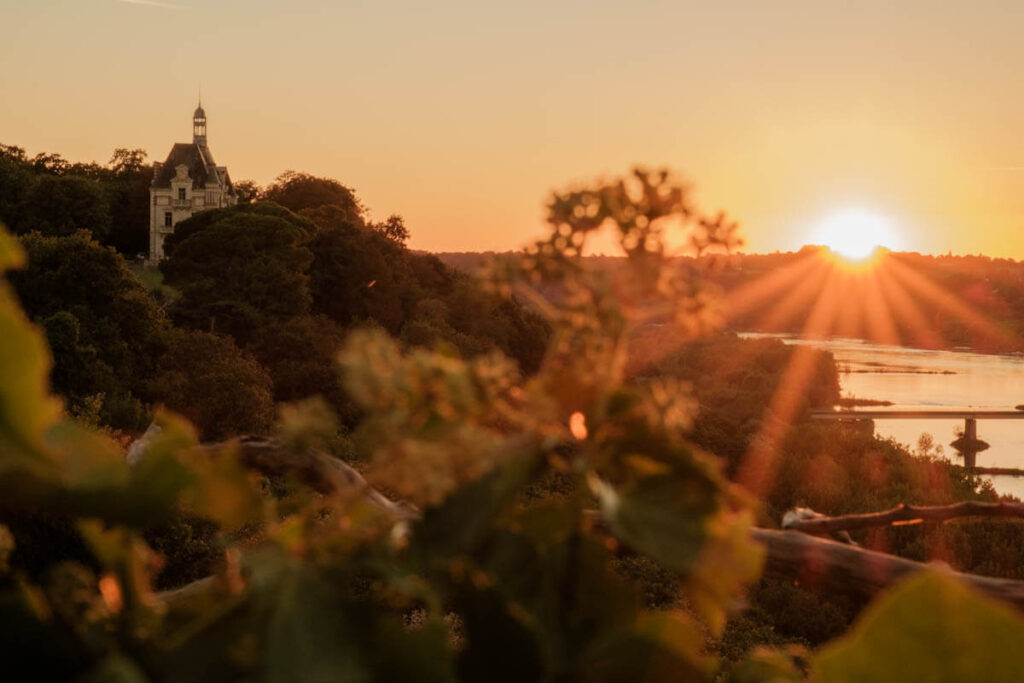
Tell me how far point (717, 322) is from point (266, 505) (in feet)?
1.19

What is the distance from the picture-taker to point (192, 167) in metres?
62.6

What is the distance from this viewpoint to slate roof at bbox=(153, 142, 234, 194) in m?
61.0

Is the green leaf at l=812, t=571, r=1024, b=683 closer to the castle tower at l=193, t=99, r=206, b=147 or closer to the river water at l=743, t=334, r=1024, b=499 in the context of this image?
the river water at l=743, t=334, r=1024, b=499

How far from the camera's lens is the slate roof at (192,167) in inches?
2403

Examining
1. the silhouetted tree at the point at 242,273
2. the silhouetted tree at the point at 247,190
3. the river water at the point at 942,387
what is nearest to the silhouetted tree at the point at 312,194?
the silhouetted tree at the point at 247,190

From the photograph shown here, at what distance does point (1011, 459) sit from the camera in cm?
3731

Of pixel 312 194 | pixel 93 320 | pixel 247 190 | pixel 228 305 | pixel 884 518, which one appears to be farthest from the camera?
pixel 247 190

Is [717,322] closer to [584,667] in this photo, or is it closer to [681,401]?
[681,401]

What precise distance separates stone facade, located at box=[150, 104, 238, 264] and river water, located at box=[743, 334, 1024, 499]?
36.2 m

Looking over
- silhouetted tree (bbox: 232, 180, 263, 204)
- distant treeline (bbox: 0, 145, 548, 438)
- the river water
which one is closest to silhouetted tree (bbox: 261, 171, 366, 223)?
distant treeline (bbox: 0, 145, 548, 438)

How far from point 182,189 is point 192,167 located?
2.77m

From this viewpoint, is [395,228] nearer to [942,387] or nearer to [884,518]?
[942,387]

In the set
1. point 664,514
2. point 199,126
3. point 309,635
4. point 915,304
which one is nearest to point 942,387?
point 915,304

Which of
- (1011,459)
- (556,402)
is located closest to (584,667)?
(556,402)
